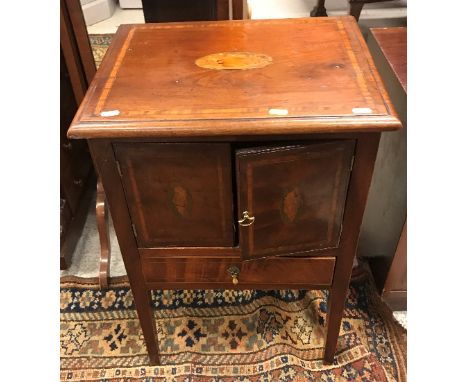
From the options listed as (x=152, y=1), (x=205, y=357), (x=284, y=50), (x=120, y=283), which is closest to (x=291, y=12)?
(x=152, y=1)

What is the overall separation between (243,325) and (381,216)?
0.49 metres

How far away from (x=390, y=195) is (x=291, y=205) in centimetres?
51

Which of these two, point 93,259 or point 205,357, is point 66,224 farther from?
point 205,357

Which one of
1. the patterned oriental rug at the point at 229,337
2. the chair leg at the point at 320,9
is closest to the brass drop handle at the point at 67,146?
the patterned oriental rug at the point at 229,337

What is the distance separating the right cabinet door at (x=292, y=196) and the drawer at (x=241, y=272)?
2.7 inches

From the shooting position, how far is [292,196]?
745 millimetres

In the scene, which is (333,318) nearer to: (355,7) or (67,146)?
(67,146)

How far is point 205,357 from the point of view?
1.16 meters

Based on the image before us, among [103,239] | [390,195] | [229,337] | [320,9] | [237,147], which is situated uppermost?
[237,147]

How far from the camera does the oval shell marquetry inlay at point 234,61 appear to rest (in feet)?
2.67

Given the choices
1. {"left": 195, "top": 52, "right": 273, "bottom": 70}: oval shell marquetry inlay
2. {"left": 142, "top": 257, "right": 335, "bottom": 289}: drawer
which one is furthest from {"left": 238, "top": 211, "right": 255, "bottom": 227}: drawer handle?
{"left": 195, "top": 52, "right": 273, "bottom": 70}: oval shell marquetry inlay

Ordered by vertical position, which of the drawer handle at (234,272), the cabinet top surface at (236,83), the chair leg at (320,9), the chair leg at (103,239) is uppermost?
the cabinet top surface at (236,83)

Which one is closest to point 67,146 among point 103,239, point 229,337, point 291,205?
point 103,239

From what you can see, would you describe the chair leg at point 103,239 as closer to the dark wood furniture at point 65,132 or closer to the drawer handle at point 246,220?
the dark wood furniture at point 65,132
